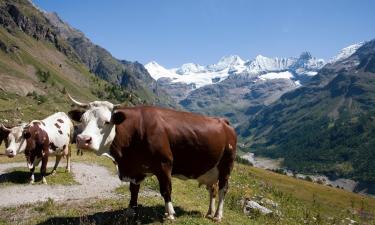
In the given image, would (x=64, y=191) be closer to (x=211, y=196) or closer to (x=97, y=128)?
(x=211, y=196)

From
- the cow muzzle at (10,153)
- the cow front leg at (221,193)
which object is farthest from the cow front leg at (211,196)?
the cow muzzle at (10,153)

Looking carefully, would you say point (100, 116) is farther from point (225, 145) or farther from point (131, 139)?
point (225, 145)

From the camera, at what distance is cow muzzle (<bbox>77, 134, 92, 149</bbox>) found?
1318cm

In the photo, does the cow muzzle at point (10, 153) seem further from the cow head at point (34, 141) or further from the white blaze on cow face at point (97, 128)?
the white blaze on cow face at point (97, 128)

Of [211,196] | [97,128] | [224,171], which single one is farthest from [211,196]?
[97,128]

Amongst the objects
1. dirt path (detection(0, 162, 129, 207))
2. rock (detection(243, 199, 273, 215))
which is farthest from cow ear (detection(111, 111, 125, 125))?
rock (detection(243, 199, 273, 215))

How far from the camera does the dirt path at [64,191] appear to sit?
75.3 feet

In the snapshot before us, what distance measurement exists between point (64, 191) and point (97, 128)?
13072mm

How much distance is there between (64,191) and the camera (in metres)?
25.5

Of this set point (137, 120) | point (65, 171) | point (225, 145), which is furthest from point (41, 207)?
point (65, 171)

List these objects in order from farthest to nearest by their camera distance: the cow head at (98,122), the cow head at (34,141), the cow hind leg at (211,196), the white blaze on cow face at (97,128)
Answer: the cow head at (34,141) < the cow hind leg at (211,196) < the cow head at (98,122) < the white blaze on cow face at (97,128)

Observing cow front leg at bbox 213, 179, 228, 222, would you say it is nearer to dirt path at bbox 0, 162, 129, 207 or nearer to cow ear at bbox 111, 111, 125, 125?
cow ear at bbox 111, 111, 125, 125

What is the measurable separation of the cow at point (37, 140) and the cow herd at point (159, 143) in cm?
1188

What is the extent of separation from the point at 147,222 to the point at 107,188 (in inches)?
461
